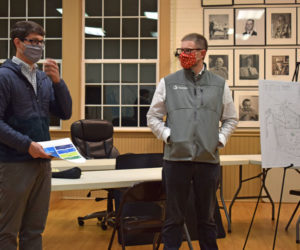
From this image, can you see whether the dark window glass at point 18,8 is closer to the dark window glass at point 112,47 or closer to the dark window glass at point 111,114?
the dark window glass at point 112,47

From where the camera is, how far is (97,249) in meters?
3.48

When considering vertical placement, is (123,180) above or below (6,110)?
below

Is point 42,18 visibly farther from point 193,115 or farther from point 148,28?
point 193,115

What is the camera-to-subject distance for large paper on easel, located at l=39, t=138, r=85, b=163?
1.98 m

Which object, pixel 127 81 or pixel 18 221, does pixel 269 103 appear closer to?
pixel 18 221

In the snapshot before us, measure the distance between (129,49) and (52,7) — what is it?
1.42 metres

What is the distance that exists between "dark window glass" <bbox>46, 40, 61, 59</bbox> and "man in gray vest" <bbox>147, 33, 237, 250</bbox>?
4022mm

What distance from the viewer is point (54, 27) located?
6379mm

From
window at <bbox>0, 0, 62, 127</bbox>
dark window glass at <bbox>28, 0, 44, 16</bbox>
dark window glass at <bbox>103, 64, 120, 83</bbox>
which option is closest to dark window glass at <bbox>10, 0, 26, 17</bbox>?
window at <bbox>0, 0, 62, 127</bbox>

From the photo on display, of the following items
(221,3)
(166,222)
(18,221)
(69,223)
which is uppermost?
(221,3)

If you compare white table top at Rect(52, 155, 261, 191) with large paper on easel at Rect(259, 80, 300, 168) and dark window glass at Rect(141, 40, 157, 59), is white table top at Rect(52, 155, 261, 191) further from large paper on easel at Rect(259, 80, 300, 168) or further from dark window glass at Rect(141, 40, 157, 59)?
dark window glass at Rect(141, 40, 157, 59)

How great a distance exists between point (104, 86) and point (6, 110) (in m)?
4.38

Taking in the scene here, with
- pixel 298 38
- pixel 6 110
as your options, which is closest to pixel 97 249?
pixel 6 110

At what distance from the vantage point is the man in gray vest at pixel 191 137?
2611 mm
